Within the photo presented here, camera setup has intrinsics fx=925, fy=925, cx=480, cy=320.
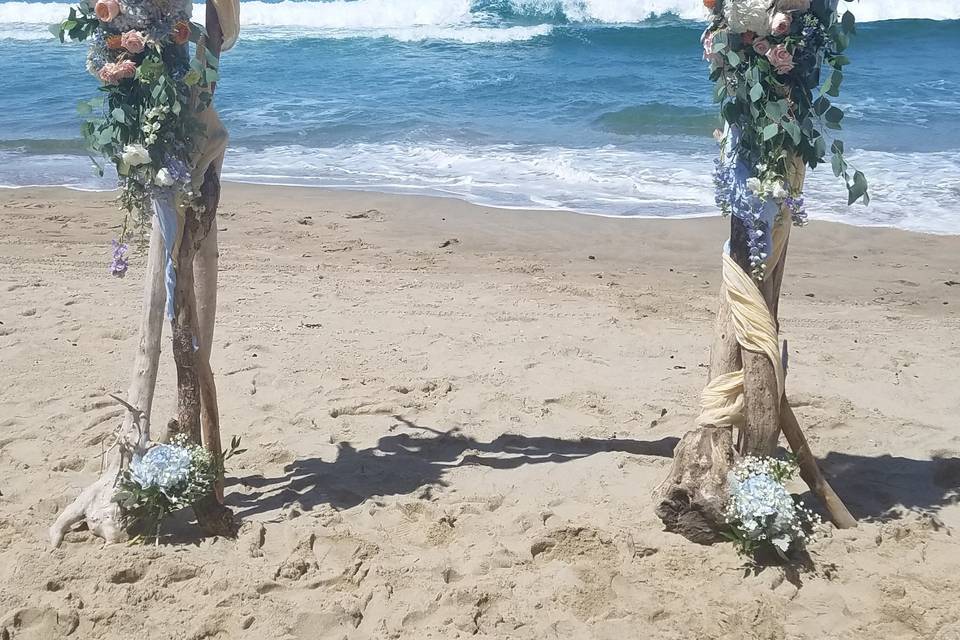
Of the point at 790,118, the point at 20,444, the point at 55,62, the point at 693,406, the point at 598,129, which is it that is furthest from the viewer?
the point at 55,62

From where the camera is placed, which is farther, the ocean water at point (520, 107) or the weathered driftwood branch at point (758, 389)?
the ocean water at point (520, 107)

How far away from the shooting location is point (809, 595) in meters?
3.84

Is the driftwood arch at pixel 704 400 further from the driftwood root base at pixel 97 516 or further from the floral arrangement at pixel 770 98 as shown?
the floral arrangement at pixel 770 98

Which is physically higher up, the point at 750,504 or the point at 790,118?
the point at 790,118

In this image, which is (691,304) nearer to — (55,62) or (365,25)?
(55,62)

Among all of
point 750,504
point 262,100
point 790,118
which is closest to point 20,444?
point 750,504

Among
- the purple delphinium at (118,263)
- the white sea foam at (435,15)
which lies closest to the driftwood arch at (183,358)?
the purple delphinium at (118,263)

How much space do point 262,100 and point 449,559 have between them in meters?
14.6

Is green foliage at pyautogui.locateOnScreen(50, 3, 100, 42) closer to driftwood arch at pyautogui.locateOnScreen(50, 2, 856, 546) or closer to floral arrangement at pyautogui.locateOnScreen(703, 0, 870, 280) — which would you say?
driftwood arch at pyautogui.locateOnScreen(50, 2, 856, 546)

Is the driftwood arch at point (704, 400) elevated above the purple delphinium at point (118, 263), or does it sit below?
below

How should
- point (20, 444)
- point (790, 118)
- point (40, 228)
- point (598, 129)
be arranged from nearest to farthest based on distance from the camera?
point (790, 118)
point (20, 444)
point (40, 228)
point (598, 129)

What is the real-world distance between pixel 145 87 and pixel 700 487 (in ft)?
9.74

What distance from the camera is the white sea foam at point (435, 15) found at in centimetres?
2477

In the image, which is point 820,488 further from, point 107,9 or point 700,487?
point 107,9
